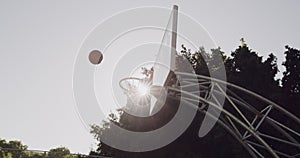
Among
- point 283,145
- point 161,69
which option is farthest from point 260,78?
point 161,69

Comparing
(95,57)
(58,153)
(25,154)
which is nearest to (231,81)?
(95,57)

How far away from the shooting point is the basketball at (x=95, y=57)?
15039 mm

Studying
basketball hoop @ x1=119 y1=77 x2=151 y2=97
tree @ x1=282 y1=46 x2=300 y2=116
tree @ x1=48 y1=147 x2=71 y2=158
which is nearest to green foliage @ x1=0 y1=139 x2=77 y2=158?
tree @ x1=48 y1=147 x2=71 y2=158

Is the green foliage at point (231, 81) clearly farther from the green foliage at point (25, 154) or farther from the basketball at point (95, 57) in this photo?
the green foliage at point (25, 154)

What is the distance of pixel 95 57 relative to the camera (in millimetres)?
15227

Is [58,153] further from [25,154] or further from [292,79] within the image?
[292,79]

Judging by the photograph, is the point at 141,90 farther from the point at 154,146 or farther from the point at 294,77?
the point at 294,77

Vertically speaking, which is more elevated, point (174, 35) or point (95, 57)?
point (95, 57)

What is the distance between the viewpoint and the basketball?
15.0 meters

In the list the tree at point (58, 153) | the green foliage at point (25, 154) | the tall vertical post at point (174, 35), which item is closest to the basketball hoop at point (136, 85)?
the tall vertical post at point (174, 35)

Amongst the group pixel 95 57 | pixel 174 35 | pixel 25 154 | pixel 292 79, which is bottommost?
pixel 174 35

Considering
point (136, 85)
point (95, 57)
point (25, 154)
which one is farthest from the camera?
point (25, 154)

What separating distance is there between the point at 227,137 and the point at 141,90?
6377 millimetres

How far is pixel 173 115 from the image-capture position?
22359 millimetres
